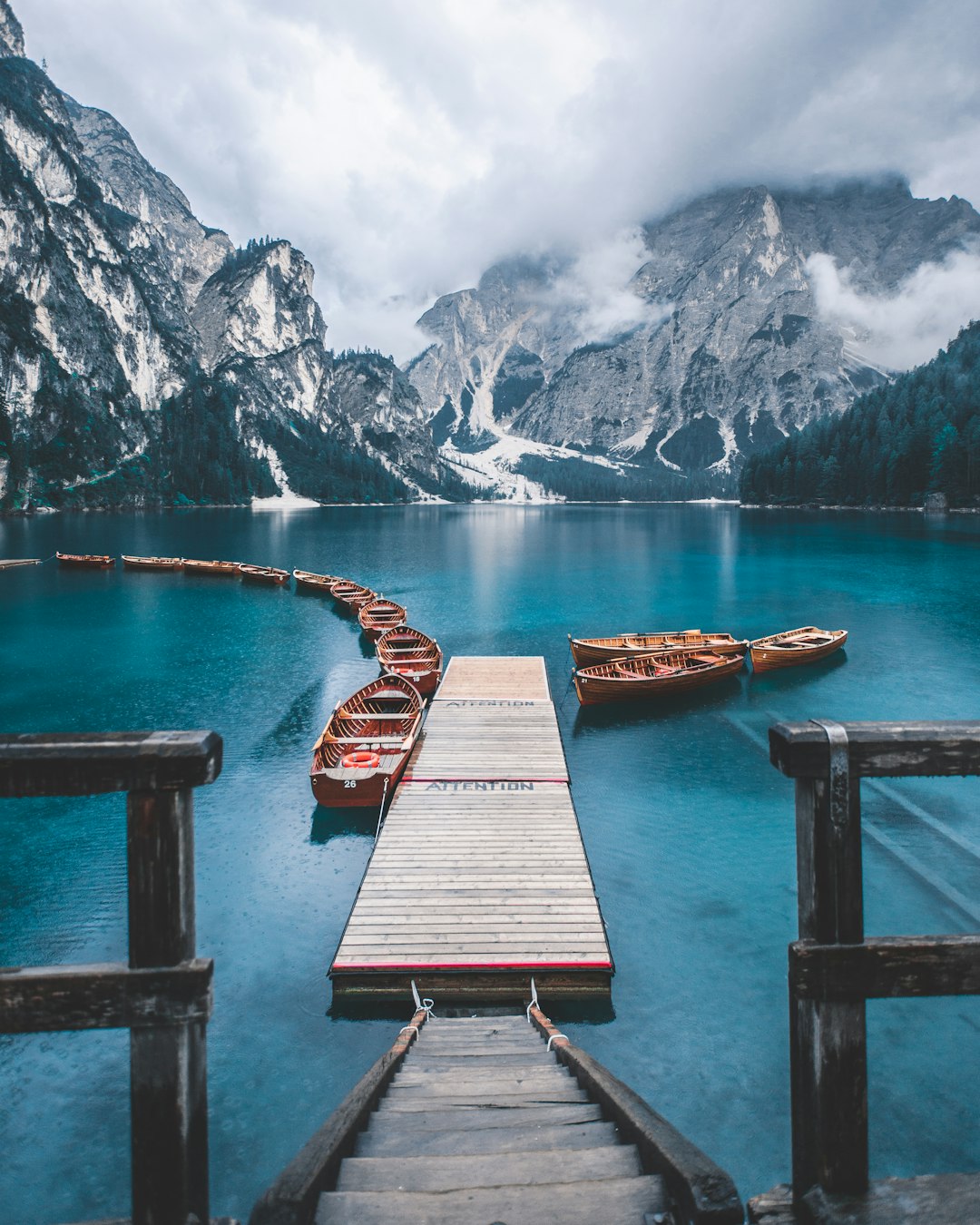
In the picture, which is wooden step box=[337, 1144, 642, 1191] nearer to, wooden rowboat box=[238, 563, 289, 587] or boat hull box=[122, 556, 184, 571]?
wooden rowboat box=[238, 563, 289, 587]

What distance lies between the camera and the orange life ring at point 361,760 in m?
22.0

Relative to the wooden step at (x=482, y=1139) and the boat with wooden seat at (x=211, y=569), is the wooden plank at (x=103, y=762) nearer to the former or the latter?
the wooden step at (x=482, y=1139)

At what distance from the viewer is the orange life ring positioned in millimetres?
22016

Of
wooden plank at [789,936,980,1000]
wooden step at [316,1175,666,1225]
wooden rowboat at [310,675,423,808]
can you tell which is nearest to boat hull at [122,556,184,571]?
wooden rowboat at [310,675,423,808]

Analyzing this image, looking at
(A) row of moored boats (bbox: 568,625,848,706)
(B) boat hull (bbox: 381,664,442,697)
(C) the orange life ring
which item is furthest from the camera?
(B) boat hull (bbox: 381,664,442,697)

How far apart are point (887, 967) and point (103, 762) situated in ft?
14.1

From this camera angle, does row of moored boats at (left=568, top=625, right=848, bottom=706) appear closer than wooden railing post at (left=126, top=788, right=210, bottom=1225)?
No

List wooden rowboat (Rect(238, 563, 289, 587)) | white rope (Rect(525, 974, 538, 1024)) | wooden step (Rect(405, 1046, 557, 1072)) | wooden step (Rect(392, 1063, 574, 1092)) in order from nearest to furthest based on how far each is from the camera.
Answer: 1. wooden step (Rect(392, 1063, 574, 1092))
2. wooden step (Rect(405, 1046, 557, 1072))
3. white rope (Rect(525, 974, 538, 1024))
4. wooden rowboat (Rect(238, 563, 289, 587))

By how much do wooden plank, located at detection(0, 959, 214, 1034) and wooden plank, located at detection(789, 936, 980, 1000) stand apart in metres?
3.12

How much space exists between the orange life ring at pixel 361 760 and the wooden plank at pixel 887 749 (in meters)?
19.1

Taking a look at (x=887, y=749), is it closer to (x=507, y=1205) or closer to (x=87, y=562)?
(x=507, y=1205)

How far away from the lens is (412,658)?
38875mm

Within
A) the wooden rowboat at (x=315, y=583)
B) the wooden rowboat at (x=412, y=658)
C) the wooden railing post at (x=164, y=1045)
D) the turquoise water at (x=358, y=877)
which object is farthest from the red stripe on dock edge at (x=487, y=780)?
the wooden rowboat at (x=315, y=583)

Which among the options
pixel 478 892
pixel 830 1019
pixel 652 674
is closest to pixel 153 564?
pixel 652 674
